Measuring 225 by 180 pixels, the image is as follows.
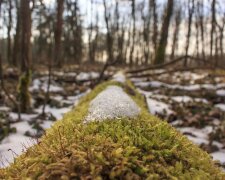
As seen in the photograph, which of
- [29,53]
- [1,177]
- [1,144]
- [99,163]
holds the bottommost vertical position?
[1,144]

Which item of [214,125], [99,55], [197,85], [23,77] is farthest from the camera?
[99,55]

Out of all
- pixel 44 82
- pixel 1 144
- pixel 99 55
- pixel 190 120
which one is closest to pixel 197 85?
pixel 190 120

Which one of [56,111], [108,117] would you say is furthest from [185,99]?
[108,117]

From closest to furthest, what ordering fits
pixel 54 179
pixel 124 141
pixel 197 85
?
pixel 54 179 < pixel 124 141 < pixel 197 85

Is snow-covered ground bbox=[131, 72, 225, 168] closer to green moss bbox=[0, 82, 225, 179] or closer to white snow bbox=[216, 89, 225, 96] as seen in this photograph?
white snow bbox=[216, 89, 225, 96]

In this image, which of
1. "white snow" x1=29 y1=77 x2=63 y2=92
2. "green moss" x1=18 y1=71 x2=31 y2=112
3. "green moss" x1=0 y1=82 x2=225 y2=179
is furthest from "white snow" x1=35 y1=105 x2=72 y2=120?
"green moss" x1=0 y1=82 x2=225 y2=179

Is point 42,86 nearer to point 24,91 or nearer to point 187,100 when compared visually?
point 24,91

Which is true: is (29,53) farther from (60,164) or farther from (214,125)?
(60,164)
